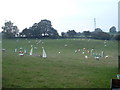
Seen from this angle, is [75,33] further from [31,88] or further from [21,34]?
[31,88]

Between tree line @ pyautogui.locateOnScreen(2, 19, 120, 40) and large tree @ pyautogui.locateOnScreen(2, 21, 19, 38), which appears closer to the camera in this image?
tree line @ pyautogui.locateOnScreen(2, 19, 120, 40)

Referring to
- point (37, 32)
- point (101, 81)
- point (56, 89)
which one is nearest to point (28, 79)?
point (56, 89)

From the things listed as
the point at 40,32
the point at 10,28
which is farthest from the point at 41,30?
the point at 10,28

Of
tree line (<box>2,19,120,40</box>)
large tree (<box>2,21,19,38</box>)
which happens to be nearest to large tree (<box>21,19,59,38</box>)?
tree line (<box>2,19,120,40</box>)

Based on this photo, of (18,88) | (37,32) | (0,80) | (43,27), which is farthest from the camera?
(43,27)

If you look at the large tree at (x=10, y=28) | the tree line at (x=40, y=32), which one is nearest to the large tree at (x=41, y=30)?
the tree line at (x=40, y=32)

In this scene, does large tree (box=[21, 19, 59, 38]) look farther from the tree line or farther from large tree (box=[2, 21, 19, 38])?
large tree (box=[2, 21, 19, 38])

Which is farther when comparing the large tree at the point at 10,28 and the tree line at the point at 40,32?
the large tree at the point at 10,28

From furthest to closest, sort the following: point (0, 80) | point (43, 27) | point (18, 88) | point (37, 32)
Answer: point (43, 27) → point (37, 32) → point (0, 80) → point (18, 88)

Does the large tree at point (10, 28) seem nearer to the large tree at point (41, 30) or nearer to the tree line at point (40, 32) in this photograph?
the tree line at point (40, 32)

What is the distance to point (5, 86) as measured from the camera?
743 cm

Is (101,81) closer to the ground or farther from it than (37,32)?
closer to the ground

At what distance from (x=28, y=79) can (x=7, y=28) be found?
61.0m

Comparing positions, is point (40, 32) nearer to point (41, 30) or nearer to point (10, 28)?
point (41, 30)
